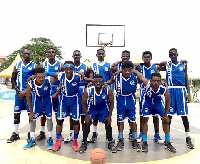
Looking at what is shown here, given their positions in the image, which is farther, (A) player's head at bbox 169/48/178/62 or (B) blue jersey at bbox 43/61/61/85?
(B) blue jersey at bbox 43/61/61/85

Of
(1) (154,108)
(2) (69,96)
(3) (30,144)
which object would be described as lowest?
(3) (30,144)

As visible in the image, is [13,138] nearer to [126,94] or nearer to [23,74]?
[23,74]

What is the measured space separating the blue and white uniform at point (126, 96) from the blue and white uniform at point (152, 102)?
27cm

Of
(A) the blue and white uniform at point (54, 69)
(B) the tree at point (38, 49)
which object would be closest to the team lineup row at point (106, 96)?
(A) the blue and white uniform at point (54, 69)

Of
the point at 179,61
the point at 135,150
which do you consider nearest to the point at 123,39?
the point at 179,61

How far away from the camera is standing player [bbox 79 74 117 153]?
4738 mm

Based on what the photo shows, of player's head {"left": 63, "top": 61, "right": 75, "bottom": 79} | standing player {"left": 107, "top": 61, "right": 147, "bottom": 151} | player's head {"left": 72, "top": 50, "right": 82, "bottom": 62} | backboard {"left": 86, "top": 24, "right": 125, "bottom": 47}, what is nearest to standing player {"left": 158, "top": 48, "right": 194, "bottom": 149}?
standing player {"left": 107, "top": 61, "right": 147, "bottom": 151}

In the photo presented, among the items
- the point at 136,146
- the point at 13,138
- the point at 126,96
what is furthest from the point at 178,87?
the point at 13,138

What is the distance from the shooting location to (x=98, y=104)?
486 cm

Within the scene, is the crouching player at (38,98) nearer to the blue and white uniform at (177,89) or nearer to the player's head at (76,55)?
the player's head at (76,55)

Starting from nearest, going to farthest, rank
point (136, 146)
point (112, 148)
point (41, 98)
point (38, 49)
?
point (112, 148)
point (136, 146)
point (41, 98)
point (38, 49)

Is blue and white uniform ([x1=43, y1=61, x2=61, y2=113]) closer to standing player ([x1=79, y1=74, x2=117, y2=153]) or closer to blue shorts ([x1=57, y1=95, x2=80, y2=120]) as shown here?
blue shorts ([x1=57, y1=95, x2=80, y2=120])

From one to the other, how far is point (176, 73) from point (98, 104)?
1954mm

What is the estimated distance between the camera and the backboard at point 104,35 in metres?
15.4
